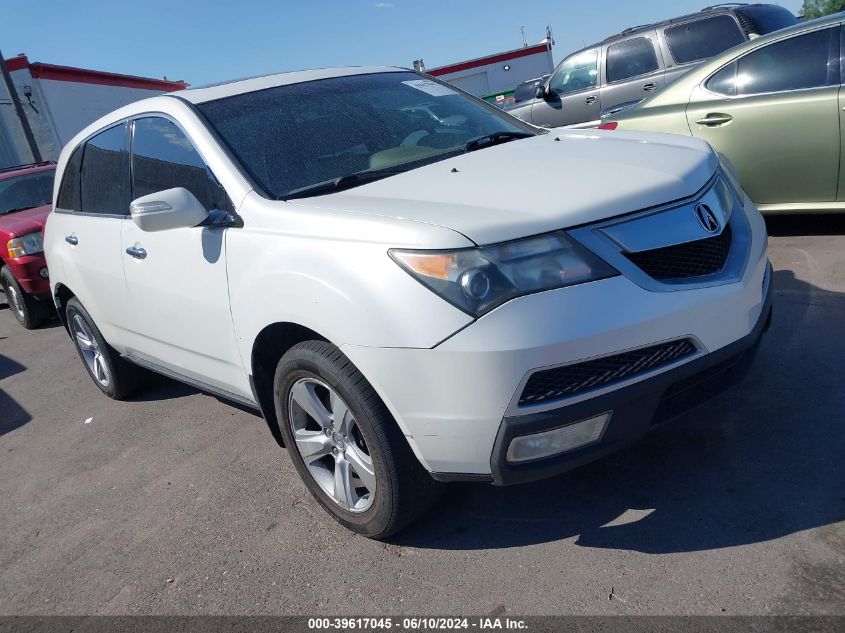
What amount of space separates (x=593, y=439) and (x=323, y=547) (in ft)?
3.94

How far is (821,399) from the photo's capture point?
10.4 ft

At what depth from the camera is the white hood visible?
232 centimetres

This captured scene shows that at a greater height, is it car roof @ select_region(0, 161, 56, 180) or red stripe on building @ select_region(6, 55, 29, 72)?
red stripe on building @ select_region(6, 55, 29, 72)

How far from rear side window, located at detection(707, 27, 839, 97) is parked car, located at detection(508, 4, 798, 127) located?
2.31m

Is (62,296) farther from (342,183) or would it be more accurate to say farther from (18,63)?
(18,63)

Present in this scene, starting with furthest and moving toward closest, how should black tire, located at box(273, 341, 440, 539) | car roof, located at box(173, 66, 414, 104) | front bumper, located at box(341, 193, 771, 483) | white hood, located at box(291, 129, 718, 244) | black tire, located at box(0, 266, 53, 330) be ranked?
black tire, located at box(0, 266, 53, 330) → car roof, located at box(173, 66, 414, 104) → black tire, located at box(273, 341, 440, 539) → white hood, located at box(291, 129, 718, 244) → front bumper, located at box(341, 193, 771, 483)

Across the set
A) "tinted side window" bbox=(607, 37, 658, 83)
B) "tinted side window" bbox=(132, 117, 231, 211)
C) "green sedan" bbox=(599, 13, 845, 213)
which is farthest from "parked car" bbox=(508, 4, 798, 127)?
"tinted side window" bbox=(132, 117, 231, 211)

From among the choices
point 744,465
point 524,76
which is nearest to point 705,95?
point 744,465

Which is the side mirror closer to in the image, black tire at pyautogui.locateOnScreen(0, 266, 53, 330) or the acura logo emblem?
the acura logo emblem

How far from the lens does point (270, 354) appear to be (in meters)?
3.00

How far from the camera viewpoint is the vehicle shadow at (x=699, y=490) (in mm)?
2553

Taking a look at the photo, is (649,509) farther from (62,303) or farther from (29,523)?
(62,303)

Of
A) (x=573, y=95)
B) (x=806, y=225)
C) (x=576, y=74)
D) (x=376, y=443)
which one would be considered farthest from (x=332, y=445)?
(x=576, y=74)

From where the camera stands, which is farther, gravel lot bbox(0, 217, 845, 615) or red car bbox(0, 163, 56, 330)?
→ red car bbox(0, 163, 56, 330)
